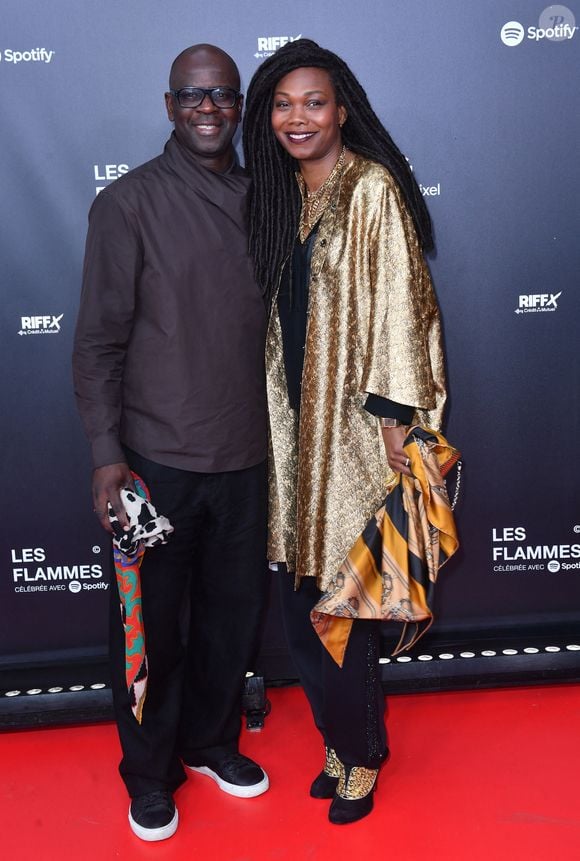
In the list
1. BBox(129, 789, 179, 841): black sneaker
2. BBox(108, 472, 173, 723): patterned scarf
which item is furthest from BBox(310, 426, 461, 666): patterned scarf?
BBox(129, 789, 179, 841): black sneaker

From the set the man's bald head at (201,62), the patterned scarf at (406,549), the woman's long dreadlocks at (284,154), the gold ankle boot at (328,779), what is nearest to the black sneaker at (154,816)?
the gold ankle boot at (328,779)

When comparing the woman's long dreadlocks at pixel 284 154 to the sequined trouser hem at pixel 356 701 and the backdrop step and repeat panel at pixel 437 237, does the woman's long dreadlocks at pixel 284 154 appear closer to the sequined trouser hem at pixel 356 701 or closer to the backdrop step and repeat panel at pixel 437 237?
the backdrop step and repeat panel at pixel 437 237

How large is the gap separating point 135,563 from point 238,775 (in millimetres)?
698

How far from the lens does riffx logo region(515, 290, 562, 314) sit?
9.64 ft

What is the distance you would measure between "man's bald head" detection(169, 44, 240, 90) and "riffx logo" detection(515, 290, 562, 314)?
49.7 inches

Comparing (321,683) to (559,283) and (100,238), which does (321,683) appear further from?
(559,283)

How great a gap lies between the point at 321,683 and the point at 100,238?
4.22 feet

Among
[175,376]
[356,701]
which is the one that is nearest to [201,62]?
[175,376]

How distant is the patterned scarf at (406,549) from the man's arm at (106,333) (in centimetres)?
56

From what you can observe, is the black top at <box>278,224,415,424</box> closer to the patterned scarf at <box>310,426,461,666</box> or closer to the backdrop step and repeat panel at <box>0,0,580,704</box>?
the patterned scarf at <box>310,426,461,666</box>

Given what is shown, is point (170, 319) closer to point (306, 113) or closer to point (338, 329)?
point (338, 329)

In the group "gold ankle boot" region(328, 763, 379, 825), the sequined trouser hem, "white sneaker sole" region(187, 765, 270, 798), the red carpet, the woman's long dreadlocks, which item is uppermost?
the woman's long dreadlocks

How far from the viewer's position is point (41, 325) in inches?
113

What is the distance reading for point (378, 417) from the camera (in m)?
2.12
